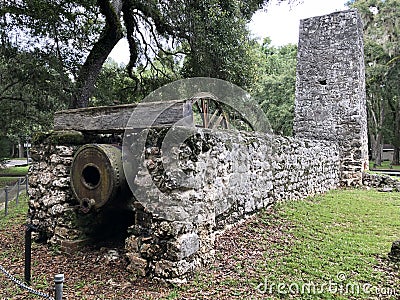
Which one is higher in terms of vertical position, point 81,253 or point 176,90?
point 176,90

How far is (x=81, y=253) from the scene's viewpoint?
4777mm

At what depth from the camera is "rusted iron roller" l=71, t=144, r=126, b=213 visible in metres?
4.36

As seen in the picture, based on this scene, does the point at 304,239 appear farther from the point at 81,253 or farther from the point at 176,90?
the point at 176,90

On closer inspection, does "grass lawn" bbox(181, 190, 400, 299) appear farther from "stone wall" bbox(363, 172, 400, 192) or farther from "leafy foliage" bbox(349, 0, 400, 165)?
"leafy foliage" bbox(349, 0, 400, 165)

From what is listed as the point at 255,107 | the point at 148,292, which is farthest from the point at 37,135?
the point at 255,107

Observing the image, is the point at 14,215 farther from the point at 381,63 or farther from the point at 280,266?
the point at 381,63

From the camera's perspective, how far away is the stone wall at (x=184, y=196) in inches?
154

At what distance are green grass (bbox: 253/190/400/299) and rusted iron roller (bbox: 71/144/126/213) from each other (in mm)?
2085

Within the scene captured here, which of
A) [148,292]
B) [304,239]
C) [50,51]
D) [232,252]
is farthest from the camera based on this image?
[50,51]

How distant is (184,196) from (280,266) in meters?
1.46

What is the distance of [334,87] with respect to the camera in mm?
11203

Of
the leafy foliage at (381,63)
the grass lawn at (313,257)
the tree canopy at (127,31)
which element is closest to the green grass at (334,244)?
the grass lawn at (313,257)

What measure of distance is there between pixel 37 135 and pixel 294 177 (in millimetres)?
5199

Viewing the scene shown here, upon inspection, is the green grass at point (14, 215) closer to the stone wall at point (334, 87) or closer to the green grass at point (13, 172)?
the stone wall at point (334, 87)
